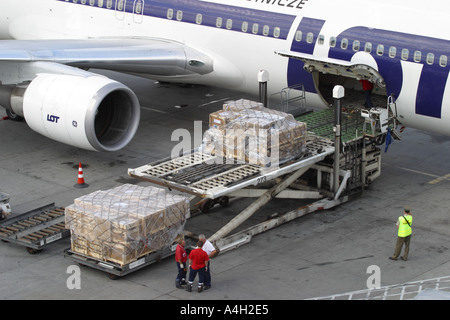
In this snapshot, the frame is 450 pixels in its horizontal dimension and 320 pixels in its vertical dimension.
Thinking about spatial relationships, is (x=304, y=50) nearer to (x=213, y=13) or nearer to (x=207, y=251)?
(x=213, y=13)

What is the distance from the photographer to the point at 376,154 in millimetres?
19625

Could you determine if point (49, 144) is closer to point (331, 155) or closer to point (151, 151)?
point (151, 151)

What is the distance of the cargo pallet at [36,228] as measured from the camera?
16078mm

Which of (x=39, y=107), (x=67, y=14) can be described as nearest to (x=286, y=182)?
(x=39, y=107)

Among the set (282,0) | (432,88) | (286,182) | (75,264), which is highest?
(282,0)

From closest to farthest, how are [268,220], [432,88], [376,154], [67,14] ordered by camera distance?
[268,220], [432,88], [376,154], [67,14]

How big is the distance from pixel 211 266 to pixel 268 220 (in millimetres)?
2177

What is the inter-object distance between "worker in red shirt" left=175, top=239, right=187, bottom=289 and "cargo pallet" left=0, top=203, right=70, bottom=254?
10.1 ft

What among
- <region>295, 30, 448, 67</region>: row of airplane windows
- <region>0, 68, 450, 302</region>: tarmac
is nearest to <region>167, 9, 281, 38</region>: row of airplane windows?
<region>295, 30, 448, 67</region>: row of airplane windows

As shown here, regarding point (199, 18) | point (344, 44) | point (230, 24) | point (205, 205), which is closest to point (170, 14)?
point (199, 18)

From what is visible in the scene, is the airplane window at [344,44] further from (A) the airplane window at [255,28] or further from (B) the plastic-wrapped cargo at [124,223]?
(B) the plastic-wrapped cargo at [124,223]

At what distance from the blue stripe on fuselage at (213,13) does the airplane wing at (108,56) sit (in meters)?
0.82

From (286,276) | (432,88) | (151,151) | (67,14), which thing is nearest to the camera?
(286,276)

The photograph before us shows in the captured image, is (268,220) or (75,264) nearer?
(75,264)
